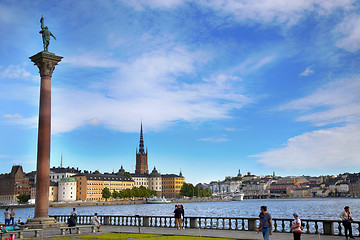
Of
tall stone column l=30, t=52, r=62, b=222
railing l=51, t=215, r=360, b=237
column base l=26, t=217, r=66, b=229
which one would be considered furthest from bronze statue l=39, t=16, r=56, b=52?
railing l=51, t=215, r=360, b=237

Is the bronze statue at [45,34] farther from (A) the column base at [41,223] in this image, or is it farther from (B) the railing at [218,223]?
(B) the railing at [218,223]

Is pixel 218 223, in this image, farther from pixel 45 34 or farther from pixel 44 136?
pixel 45 34

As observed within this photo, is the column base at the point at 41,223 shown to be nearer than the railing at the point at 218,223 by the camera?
No

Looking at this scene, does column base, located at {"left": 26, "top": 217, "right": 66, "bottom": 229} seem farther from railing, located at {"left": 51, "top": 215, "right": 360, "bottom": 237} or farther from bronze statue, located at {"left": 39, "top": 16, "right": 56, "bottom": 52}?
bronze statue, located at {"left": 39, "top": 16, "right": 56, "bottom": 52}

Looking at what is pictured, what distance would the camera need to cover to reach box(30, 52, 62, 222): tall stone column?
34.0 meters

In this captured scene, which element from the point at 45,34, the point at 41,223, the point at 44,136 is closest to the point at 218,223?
the point at 41,223

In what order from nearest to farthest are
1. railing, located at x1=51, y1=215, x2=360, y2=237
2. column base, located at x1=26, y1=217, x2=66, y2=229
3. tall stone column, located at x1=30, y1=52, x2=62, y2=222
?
railing, located at x1=51, y1=215, x2=360, y2=237 → column base, located at x1=26, y1=217, x2=66, y2=229 → tall stone column, located at x1=30, y1=52, x2=62, y2=222

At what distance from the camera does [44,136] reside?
34.4 m

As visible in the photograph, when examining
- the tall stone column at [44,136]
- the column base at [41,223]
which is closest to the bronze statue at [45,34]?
the tall stone column at [44,136]

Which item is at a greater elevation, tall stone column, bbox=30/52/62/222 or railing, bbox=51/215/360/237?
tall stone column, bbox=30/52/62/222

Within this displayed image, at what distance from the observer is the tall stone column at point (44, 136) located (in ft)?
111

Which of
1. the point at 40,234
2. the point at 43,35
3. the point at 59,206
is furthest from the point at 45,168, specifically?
the point at 59,206

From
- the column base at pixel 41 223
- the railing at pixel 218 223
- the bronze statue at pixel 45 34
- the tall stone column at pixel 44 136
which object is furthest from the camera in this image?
the bronze statue at pixel 45 34

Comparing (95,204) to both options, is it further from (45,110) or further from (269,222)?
(269,222)
